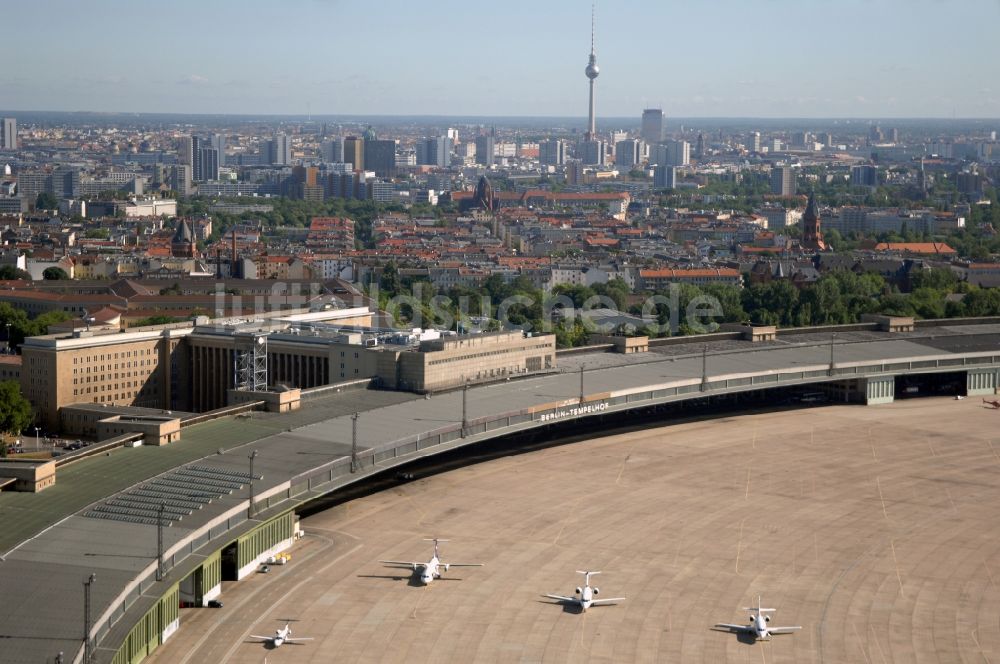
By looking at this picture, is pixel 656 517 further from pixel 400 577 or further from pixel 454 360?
pixel 454 360

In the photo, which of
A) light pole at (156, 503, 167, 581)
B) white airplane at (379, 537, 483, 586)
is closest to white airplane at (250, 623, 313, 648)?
light pole at (156, 503, 167, 581)

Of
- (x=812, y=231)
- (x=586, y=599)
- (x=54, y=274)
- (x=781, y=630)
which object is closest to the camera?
(x=781, y=630)

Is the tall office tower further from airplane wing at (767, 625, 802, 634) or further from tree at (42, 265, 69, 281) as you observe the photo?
airplane wing at (767, 625, 802, 634)

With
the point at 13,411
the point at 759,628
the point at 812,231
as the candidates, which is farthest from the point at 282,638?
the point at 812,231

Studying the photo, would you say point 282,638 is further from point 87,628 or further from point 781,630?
point 781,630

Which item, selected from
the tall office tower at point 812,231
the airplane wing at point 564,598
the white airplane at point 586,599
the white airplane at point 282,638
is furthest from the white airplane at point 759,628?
the tall office tower at point 812,231

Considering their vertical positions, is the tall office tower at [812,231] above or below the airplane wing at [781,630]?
above

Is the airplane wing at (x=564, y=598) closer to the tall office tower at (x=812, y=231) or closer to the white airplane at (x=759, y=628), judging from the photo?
the white airplane at (x=759, y=628)

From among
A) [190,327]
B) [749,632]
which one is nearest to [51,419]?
[190,327]
